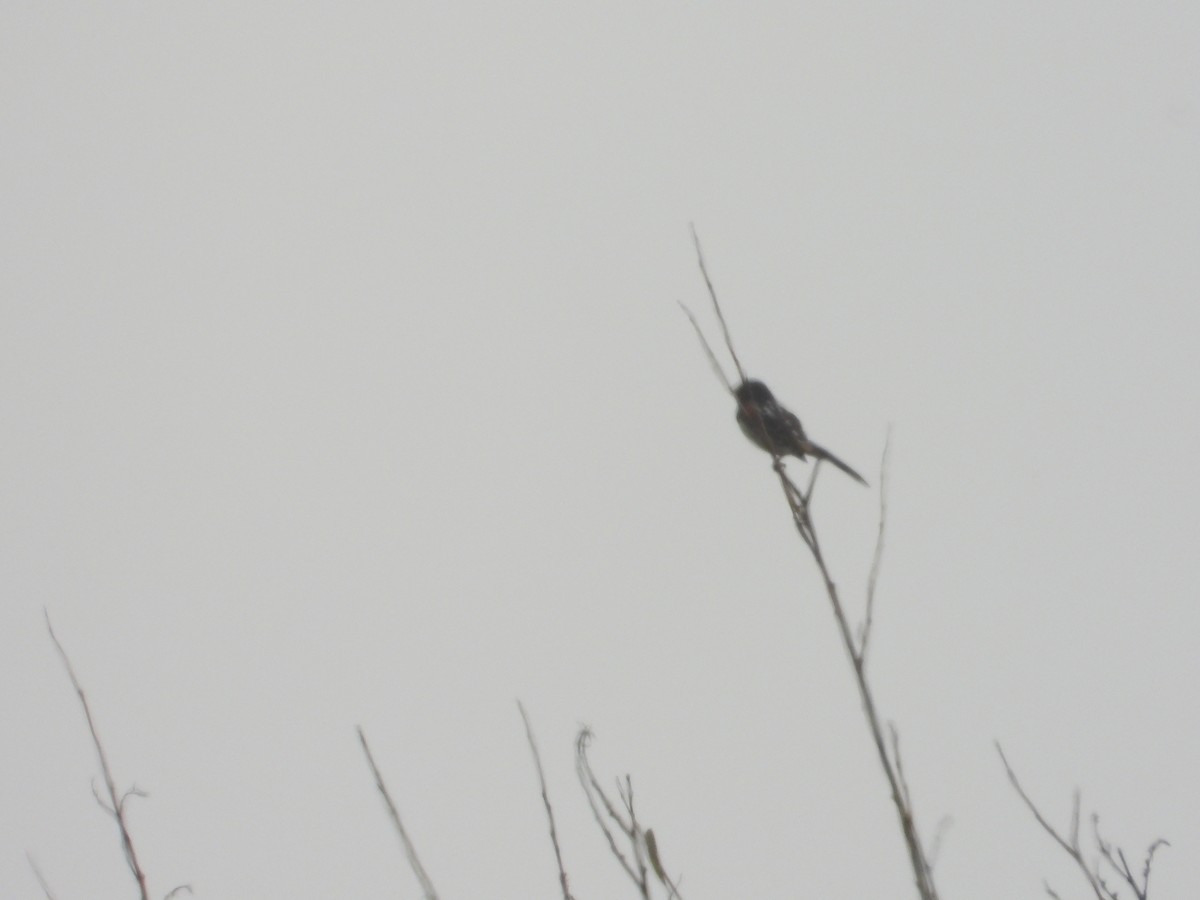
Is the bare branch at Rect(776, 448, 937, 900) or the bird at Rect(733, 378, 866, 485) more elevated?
the bird at Rect(733, 378, 866, 485)

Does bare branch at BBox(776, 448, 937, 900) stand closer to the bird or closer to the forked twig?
the forked twig

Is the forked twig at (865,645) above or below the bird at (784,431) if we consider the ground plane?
below

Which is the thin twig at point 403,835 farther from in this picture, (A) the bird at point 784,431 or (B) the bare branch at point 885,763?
(A) the bird at point 784,431

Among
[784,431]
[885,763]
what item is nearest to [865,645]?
[885,763]

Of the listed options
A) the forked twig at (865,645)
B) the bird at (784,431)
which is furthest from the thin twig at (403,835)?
the bird at (784,431)

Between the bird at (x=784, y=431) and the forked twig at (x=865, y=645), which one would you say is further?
the bird at (x=784, y=431)

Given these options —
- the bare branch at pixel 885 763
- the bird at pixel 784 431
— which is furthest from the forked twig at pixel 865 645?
the bird at pixel 784 431

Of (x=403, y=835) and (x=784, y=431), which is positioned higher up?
(x=784, y=431)

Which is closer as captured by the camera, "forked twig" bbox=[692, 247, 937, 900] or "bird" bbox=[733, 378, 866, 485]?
"forked twig" bbox=[692, 247, 937, 900]

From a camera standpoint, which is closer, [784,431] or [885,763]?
[885,763]

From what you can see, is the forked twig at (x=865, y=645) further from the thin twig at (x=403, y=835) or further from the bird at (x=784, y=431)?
the bird at (x=784, y=431)

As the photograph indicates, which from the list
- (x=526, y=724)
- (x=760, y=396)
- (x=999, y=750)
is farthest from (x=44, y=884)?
(x=760, y=396)

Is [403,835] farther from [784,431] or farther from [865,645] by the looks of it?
[784,431]

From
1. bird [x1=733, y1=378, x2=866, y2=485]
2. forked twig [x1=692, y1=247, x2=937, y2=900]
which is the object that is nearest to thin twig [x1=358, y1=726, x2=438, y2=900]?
forked twig [x1=692, y1=247, x2=937, y2=900]
